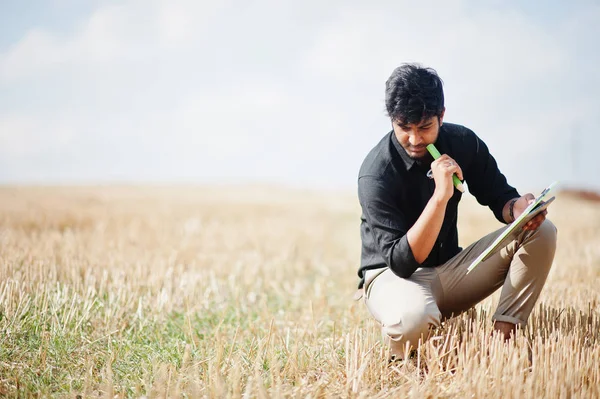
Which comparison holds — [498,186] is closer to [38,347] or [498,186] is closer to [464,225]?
[38,347]

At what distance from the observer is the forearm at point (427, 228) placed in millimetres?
3078

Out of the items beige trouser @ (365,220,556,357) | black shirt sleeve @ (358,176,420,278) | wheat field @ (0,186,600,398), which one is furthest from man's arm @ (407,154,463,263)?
wheat field @ (0,186,600,398)

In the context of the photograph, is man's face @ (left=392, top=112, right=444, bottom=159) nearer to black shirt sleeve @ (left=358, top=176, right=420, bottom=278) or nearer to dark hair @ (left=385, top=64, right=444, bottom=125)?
dark hair @ (left=385, top=64, right=444, bottom=125)

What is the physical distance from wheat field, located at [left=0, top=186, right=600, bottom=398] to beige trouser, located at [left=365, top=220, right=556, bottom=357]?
139mm

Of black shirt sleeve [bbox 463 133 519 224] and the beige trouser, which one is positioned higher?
black shirt sleeve [bbox 463 133 519 224]

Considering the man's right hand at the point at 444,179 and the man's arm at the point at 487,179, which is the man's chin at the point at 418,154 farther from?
the man's arm at the point at 487,179

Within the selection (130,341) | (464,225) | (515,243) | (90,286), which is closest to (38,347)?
(130,341)

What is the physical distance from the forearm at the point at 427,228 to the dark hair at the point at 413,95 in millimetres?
509

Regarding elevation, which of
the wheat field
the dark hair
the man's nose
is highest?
the dark hair

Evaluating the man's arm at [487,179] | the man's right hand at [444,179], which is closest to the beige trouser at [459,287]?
the man's arm at [487,179]

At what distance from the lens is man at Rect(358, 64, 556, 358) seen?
3197mm

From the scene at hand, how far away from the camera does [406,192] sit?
3498mm

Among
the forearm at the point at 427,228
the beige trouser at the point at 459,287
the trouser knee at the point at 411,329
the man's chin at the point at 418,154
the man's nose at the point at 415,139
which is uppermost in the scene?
the man's nose at the point at 415,139

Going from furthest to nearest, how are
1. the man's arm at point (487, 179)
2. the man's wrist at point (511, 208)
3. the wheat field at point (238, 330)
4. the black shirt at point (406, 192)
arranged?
the man's arm at point (487, 179)
the man's wrist at point (511, 208)
the black shirt at point (406, 192)
the wheat field at point (238, 330)
